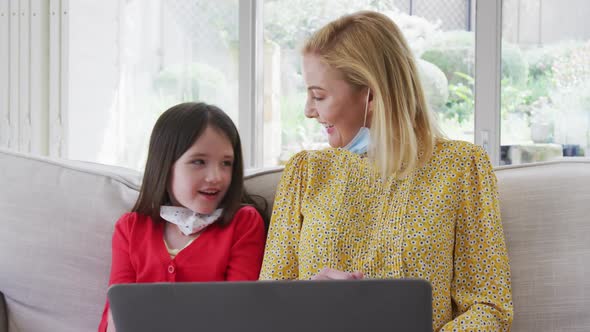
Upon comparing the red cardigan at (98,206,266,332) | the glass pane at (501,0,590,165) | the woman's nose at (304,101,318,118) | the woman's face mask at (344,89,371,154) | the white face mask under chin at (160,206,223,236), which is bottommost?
the red cardigan at (98,206,266,332)

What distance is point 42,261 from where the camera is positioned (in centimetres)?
165

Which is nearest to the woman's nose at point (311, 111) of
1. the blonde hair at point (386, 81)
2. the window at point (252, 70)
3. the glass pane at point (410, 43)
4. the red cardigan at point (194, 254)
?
the blonde hair at point (386, 81)

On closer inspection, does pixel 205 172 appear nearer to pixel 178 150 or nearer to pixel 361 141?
pixel 178 150

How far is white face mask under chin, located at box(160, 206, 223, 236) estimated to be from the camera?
154cm

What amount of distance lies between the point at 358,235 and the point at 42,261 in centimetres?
77

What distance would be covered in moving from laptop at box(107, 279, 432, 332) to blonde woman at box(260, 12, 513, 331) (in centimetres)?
39

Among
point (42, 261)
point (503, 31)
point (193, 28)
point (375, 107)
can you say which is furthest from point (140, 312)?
point (193, 28)

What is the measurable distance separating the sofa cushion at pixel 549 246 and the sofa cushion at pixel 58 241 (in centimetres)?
87

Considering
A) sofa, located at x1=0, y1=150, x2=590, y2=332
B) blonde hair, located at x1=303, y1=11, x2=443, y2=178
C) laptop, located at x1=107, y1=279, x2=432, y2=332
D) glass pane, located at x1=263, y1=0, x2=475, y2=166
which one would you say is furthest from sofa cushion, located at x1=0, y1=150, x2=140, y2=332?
glass pane, located at x1=263, y1=0, x2=475, y2=166

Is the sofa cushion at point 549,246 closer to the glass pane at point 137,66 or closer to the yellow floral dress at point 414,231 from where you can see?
the yellow floral dress at point 414,231

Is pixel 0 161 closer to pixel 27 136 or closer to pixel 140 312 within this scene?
pixel 140 312

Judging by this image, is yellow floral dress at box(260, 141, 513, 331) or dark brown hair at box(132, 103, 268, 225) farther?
dark brown hair at box(132, 103, 268, 225)

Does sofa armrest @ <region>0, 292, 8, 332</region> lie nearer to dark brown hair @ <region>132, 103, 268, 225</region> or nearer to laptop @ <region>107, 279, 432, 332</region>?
dark brown hair @ <region>132, 103, 268, 225</region>

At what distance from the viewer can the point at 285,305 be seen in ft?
2.65
